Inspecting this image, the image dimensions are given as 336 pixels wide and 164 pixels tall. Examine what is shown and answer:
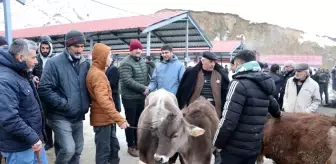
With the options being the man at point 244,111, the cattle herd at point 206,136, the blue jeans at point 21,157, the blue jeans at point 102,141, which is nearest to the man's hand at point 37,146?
the blue jeans at point 21,157

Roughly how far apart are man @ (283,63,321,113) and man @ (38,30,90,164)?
3534 mm

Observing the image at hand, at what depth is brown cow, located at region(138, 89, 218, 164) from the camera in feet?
13.3

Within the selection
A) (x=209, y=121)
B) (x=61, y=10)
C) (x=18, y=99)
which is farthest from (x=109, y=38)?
(x=61, y=10)

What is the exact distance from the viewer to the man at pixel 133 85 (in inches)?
232

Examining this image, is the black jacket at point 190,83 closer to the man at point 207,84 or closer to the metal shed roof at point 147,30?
the man at point 207,84

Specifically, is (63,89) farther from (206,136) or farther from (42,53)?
(206,136)

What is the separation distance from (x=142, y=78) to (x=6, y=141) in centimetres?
324

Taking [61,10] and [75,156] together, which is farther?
[61,10]

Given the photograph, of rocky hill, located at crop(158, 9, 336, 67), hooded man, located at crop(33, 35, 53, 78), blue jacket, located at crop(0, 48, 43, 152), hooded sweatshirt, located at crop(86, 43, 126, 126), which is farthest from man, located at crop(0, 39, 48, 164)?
rocky hill, located at crop(158, 9, 336, 67)

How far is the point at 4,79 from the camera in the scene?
2.96 m

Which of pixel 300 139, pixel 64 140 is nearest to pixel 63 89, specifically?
pixel 64 140

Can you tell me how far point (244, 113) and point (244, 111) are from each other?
22 millimetres

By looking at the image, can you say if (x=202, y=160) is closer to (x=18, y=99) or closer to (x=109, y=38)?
(x=18, y=99)

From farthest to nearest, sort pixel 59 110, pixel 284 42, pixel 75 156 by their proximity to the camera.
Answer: pixel 284 42 < pixel 75 156 < pixel 59 110
